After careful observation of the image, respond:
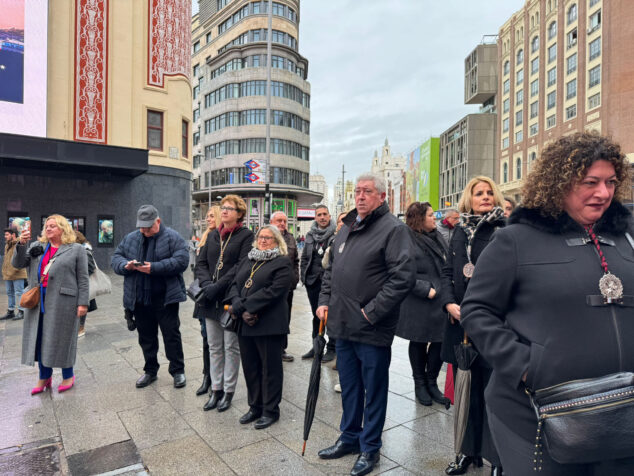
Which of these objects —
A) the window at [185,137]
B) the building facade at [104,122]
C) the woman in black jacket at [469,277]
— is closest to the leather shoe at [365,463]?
the woman in black jacket at [469,277]

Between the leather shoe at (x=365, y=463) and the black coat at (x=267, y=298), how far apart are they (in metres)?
1.33

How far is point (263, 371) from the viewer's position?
393cm

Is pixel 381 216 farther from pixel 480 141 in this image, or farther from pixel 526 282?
pixel 480 141

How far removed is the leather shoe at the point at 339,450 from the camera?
3.23 m

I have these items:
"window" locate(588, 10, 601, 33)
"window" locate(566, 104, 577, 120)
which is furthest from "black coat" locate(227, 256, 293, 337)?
"window" locate(588, 10, 601, 33)

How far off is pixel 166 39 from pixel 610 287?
21.7 m

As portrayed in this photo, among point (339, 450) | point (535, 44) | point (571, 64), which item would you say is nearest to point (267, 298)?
point (339, 450)

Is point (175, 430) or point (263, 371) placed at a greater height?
point (263, 371)

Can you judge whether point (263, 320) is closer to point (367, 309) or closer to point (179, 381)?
point (367, 309)

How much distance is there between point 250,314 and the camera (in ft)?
12.4

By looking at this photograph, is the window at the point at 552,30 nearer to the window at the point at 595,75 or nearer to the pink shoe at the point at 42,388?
the window at the point at 595,75

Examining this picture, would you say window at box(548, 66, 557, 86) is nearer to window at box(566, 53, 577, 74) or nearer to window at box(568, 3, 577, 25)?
window at box(566, 53, 577, 74)

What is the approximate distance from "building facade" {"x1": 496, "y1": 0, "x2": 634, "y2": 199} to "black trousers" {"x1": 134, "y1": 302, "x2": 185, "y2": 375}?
34.1 m

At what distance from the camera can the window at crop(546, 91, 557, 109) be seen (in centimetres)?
4728
